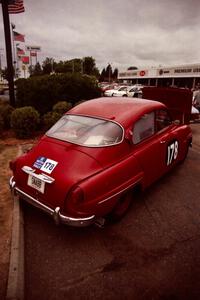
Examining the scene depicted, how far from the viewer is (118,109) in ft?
13.6

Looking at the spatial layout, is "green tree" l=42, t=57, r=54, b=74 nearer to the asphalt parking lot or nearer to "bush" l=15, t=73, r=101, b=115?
"bush" l=15, t=73, r=101, b=115

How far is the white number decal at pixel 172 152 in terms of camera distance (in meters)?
4.63

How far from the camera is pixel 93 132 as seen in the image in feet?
12.5

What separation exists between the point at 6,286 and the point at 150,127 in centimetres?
329

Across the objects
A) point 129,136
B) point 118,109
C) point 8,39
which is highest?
point 8,39

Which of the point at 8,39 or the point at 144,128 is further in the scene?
the point at 8,39

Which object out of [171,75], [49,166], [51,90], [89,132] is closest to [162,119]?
[89,132]

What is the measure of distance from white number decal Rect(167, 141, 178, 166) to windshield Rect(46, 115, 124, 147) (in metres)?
1.41

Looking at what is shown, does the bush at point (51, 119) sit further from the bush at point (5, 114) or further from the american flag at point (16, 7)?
the american flag at point (16, 7)

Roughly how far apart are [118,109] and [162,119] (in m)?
1.14

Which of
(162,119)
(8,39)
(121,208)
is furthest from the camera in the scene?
(8,39)

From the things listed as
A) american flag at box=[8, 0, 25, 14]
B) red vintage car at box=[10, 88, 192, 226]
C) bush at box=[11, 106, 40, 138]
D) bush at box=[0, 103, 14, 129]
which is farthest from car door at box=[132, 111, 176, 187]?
american flag at box=[8, 0, 25, 14]

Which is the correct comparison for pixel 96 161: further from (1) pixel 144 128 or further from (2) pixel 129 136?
(1) pixel 144 128

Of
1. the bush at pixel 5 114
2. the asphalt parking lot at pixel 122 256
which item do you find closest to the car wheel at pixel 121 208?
the asphalt parking lot at pixel 122 256
